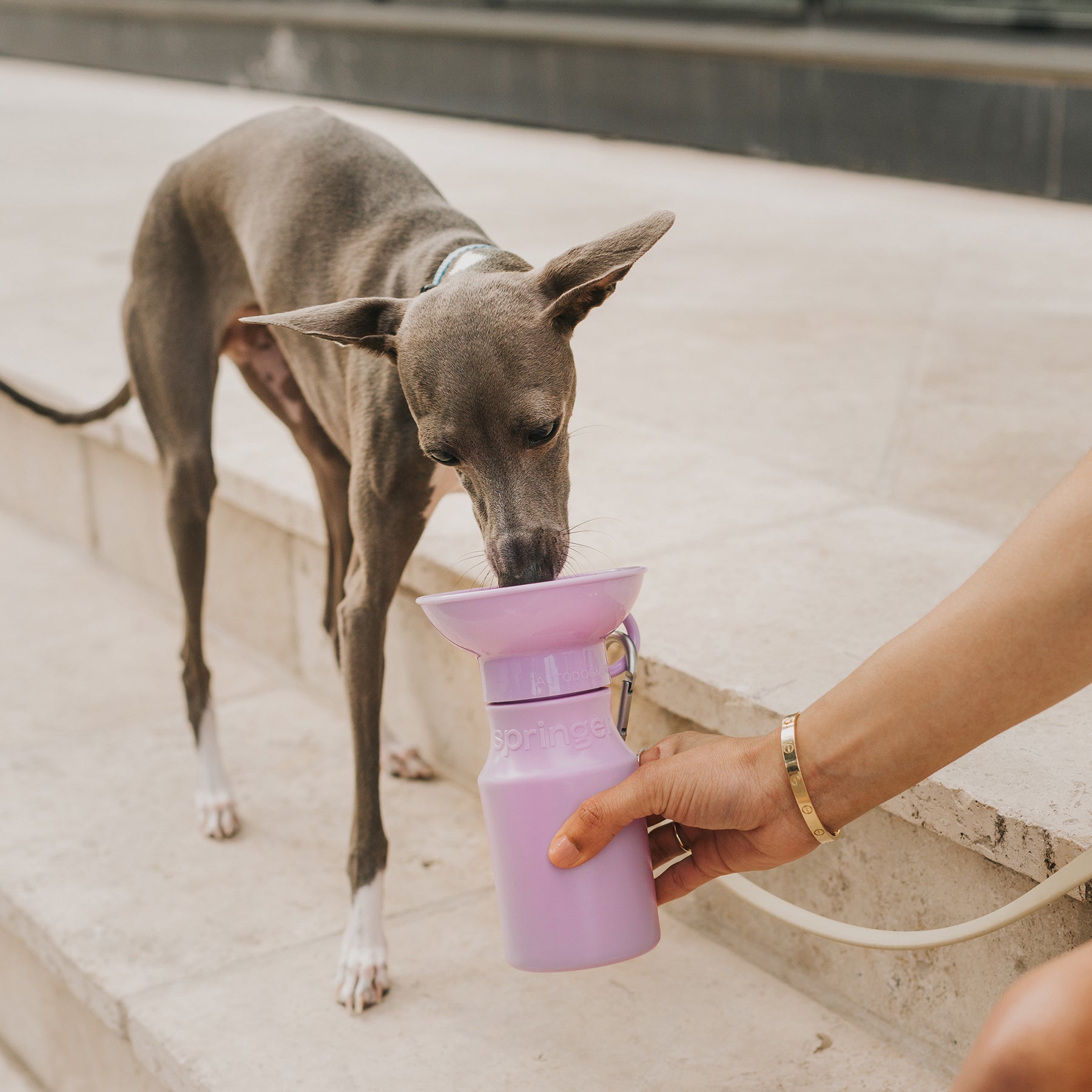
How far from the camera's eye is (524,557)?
199 centimetres

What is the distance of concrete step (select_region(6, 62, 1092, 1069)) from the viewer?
2061 millimetres

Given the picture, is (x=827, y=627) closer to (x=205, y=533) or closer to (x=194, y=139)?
(x=205, y=533)

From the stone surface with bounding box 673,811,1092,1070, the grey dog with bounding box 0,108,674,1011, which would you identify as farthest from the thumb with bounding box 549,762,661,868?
the stone surface with bounding box 673,811,1092,1070

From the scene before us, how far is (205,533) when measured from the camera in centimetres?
304

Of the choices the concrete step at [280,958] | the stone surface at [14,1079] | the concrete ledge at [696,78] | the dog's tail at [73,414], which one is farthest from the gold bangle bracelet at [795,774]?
the concrete ledge at [696,78]

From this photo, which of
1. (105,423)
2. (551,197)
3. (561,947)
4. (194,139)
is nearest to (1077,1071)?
(561,947)

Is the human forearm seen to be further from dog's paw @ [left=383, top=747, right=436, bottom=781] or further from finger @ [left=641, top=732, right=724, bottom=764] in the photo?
dog's paw @ [left=383, top=747, right=436, bottom=781]

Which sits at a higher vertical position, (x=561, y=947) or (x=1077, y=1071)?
(x=1077, y=1071)

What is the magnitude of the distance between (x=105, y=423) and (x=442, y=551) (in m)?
1.64

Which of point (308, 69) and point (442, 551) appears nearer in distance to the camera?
point (442, 551)

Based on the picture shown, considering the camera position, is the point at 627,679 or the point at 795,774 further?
the point at 627,679

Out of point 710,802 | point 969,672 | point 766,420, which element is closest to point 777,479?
point 766,420

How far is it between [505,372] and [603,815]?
671 millimetres

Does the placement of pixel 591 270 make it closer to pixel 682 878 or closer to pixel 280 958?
pixel 682 878
